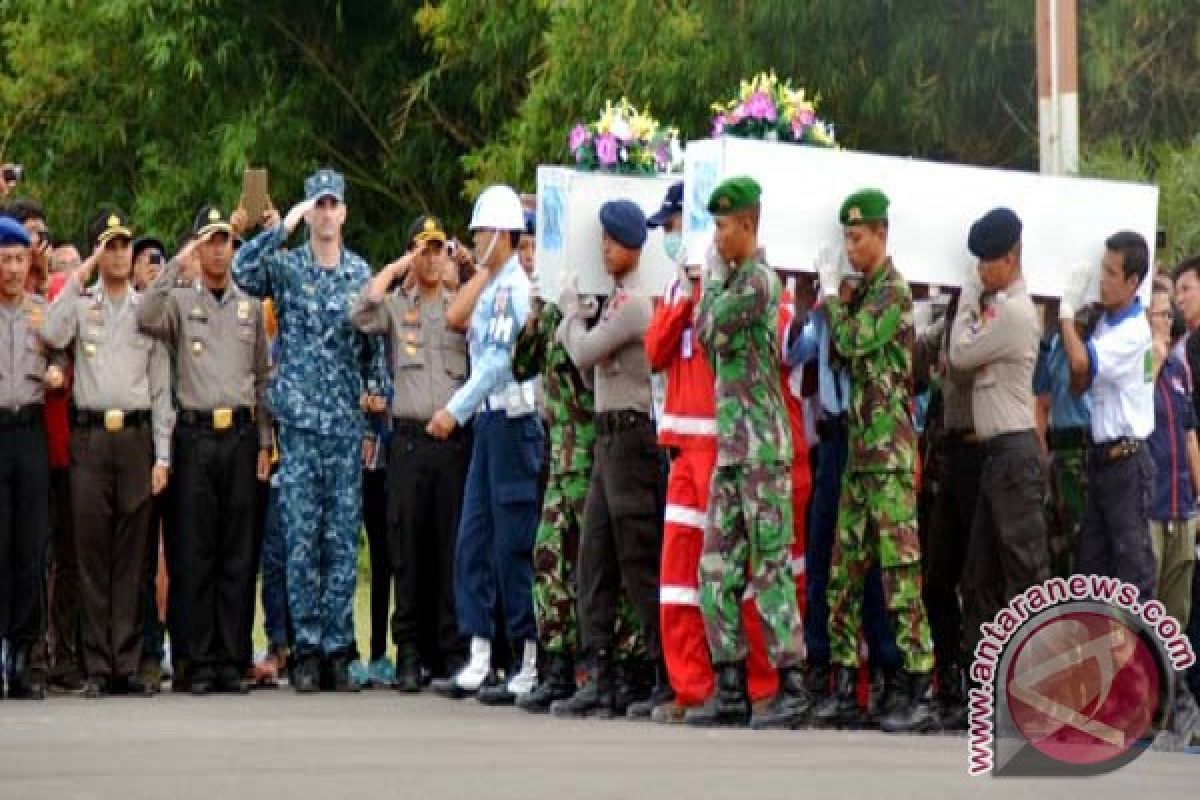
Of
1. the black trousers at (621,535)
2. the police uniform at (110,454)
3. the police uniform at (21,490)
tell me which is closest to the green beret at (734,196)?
the black trousers at (621,535)

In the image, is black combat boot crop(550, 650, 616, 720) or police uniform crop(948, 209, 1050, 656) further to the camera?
black combat boot crop(550, 650, 616, 720)

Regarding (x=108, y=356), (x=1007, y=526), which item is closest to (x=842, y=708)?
(x=1007, y=526)

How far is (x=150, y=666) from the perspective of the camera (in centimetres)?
1702

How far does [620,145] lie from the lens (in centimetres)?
1594

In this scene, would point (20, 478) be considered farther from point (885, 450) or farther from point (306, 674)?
point (885, 450)

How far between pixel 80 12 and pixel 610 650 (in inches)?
837

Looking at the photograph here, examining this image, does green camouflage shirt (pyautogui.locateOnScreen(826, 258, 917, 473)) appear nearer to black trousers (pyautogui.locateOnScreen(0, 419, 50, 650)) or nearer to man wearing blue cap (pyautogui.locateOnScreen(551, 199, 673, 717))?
man wearing blue cap (pyautogui.locateOnScreen(551, 199, 673, 717))

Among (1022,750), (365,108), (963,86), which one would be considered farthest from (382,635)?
(365,108)

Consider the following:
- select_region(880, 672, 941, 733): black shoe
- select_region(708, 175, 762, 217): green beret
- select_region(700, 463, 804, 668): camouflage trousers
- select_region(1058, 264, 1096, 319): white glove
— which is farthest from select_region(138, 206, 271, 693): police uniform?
select_region(1058, 264, 1096, 319): white glove

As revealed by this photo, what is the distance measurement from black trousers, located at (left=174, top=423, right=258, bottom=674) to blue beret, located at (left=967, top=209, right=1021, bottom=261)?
178 inches

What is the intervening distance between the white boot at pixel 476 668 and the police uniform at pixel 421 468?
0.47 meters

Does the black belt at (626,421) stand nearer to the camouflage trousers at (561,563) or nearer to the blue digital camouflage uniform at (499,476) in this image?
the camouflage trousers at (561,563)

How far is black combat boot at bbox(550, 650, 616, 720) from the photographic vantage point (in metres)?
15.2

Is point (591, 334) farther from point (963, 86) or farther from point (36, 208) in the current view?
point (963, 86)
